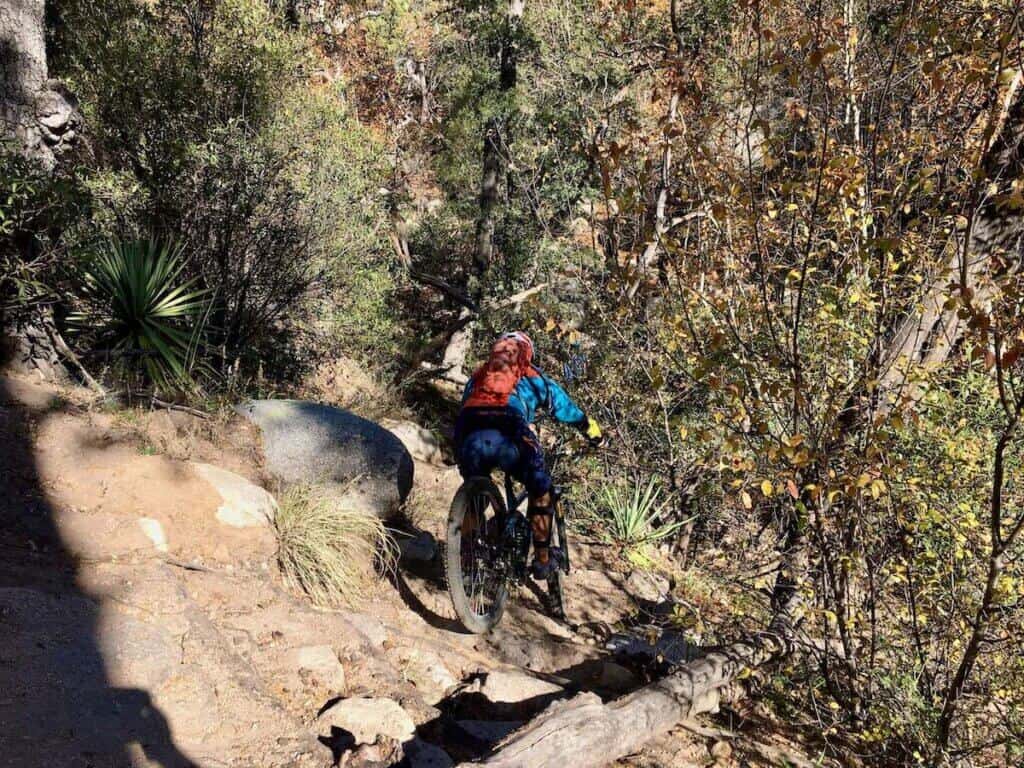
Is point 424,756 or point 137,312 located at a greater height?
point 137,312

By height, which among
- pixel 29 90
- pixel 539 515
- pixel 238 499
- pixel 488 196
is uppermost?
pixel 488 196

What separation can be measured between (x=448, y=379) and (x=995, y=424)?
963 cm

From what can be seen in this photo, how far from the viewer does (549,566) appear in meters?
5.50

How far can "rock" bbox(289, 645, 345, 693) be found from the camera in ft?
12.6

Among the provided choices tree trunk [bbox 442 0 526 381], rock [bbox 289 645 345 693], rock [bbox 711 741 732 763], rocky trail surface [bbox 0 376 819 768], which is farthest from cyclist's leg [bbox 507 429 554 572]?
tree trunk [bbox 442 0 526 381]

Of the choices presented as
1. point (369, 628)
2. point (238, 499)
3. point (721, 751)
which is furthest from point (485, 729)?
point (238, 499)

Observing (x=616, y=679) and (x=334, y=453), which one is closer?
(x=616, y=679)

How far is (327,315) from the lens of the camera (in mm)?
9383

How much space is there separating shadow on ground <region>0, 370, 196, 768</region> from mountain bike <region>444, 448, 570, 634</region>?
2.00 m

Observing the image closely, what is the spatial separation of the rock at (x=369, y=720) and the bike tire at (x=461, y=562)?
1191 millimetres

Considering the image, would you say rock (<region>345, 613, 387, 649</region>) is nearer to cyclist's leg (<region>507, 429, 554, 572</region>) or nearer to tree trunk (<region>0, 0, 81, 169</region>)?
cyclist's leg (<region>507, 429, 554, 572</region>)

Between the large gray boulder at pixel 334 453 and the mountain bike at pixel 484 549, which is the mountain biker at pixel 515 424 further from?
the large gray boulder at pixel 334 453

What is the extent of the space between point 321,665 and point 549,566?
Answer: 6.62 feet

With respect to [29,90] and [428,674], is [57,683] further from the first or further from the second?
[29,90]
